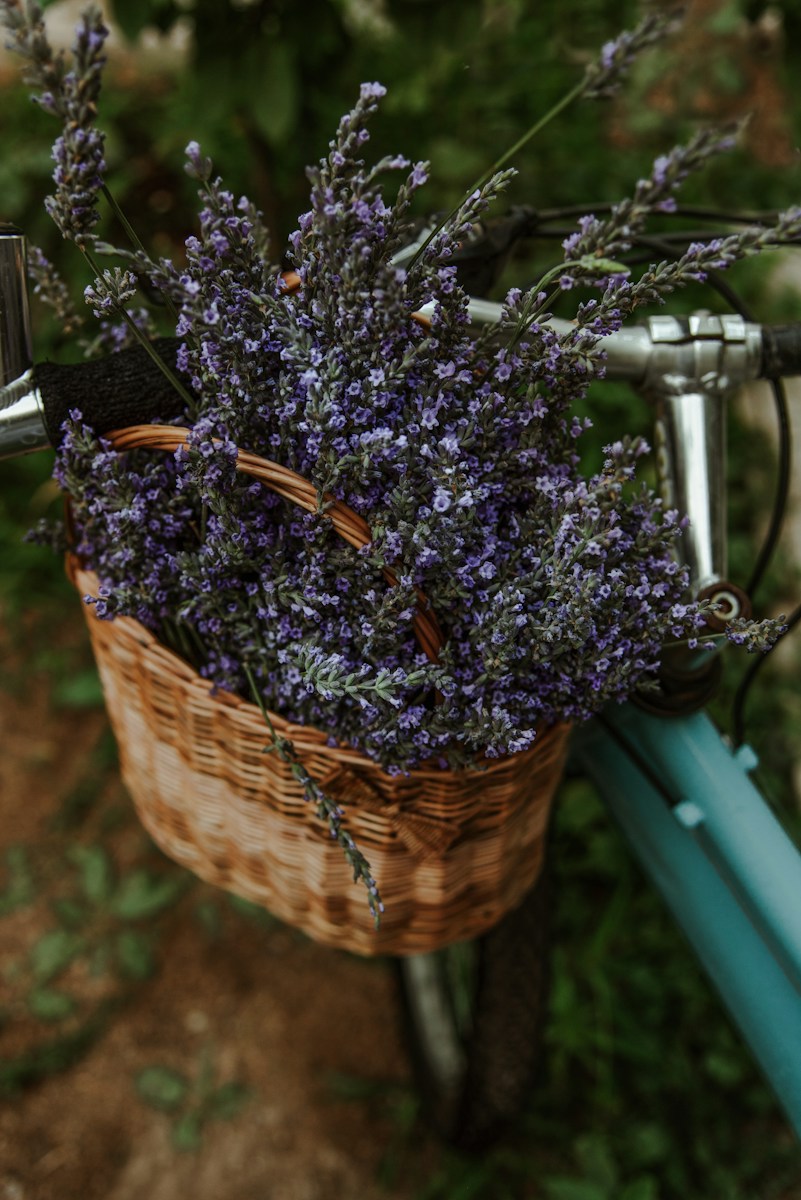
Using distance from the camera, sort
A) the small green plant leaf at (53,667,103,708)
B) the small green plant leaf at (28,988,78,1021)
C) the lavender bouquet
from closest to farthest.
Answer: the lavender bouquet
the small green plant leaf at (28,988,78,1021)
the small green plant leaf at (53,667,103,708)

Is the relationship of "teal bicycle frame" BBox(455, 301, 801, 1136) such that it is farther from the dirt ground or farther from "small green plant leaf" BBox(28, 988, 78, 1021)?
"small green plant leaf" BBox(28, 988, 78, 1021)

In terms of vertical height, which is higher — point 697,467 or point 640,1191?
point 697,467

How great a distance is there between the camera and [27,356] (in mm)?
853

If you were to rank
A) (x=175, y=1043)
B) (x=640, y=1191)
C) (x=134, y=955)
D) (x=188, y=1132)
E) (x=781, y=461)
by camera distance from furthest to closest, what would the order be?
(x=134, y=955)
(x=175, y=1043)
(x=188, y=1132)
(x=640, y=1191)
(x=781, y=461)

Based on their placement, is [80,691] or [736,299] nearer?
[736,299]

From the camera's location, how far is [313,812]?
89 centimetres

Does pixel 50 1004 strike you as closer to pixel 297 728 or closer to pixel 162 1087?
pixel 162 1087

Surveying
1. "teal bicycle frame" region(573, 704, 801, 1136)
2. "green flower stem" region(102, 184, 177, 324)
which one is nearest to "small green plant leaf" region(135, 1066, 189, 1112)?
"teal bicycle frame" region(573, 704, 801, 1136)

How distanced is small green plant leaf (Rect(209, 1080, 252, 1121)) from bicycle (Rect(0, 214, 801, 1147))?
33.2 inches

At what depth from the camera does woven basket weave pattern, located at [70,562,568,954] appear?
2.79 ft

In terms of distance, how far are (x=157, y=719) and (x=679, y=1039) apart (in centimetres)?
132

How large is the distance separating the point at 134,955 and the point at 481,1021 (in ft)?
2.81

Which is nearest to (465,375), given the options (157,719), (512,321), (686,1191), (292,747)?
(512,321)

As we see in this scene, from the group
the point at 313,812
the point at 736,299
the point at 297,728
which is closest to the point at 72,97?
the point at 297,728
